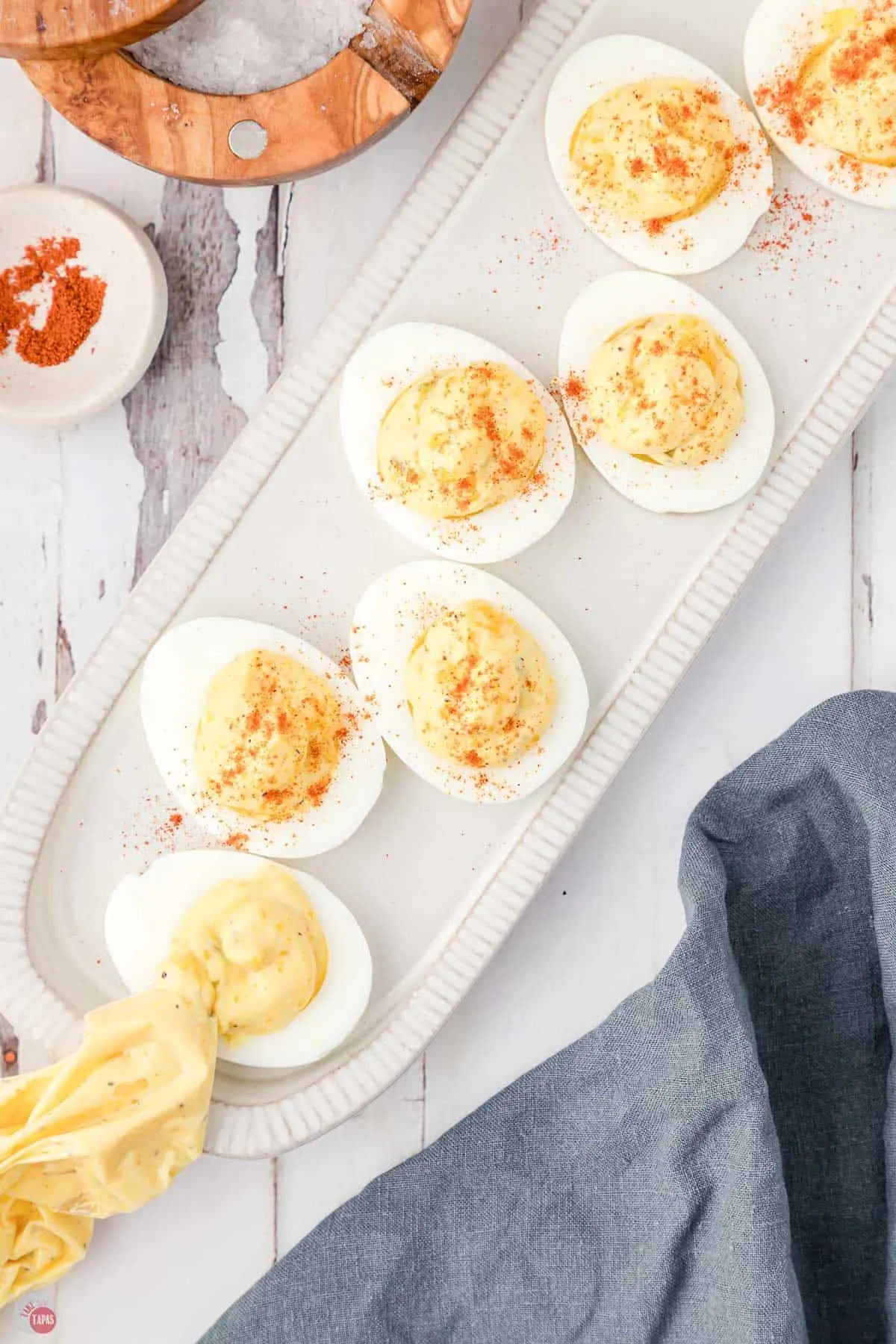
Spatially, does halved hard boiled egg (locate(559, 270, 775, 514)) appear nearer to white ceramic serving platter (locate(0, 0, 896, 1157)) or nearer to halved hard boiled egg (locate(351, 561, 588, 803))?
white ceramic serving platter (locate(0, 0, 896, 1157))

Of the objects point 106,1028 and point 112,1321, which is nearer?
point 106,1028

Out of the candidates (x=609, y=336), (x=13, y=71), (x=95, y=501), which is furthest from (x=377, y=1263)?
(x=13, y=71)

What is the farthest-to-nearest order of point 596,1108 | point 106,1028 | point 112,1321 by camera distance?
point 112,1321 → point 596,1108 → point 106,1028

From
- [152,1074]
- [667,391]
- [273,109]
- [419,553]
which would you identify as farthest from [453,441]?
[152,1074]

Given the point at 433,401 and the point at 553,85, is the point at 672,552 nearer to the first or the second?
the point at 433,401

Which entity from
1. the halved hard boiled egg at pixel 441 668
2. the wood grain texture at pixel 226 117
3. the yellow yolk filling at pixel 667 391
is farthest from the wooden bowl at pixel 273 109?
the halved hard boiled egg at pixel 441 668

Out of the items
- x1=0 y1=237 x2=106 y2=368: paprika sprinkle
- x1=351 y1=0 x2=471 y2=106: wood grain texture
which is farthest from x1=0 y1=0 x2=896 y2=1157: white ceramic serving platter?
x1=0 y1=237 x2=106 y2=368: paprika sprinkle

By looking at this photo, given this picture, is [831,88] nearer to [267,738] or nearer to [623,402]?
[623,402]
